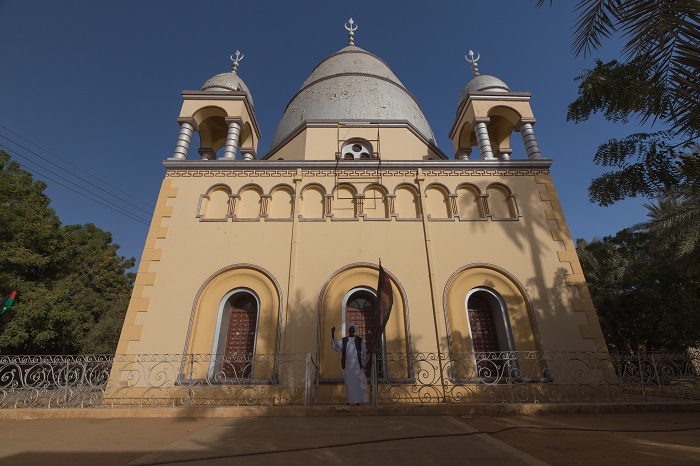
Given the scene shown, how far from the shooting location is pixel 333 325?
8125 mm

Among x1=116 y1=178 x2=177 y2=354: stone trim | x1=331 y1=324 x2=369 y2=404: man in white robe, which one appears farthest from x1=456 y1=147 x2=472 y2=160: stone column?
x1=116 y1=178 x2=177 y2=354: stone trim

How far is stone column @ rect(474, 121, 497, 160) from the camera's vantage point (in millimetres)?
10602

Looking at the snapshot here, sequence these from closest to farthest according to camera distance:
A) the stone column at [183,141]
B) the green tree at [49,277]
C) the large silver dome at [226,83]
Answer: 1. the stone column at [183,141]
2. the large silver dome at [226,83]
3. the green tree at [49,277]

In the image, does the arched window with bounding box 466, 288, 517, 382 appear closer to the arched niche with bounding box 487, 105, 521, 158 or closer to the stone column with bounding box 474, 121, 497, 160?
the stone column with bounding box 474, 121, 497, 160

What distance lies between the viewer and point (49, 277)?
18.6 meters

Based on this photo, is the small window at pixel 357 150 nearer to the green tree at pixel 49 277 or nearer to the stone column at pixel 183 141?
the stone column at pixel 183 141

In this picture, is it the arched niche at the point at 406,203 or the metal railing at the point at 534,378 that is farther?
the arched niche at the point at 406,203

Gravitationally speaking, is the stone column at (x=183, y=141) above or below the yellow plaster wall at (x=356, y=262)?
above

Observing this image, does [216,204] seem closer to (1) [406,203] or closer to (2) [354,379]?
(1) [406,203]

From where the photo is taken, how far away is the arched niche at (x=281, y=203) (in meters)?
9.54

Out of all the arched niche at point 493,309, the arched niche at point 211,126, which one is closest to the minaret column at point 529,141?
the arched niche at point 493,309

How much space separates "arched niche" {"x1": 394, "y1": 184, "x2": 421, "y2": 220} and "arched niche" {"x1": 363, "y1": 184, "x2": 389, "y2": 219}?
0.32m

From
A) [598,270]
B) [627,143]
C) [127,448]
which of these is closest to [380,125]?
[627,143]

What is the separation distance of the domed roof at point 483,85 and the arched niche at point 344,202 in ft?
18.6
